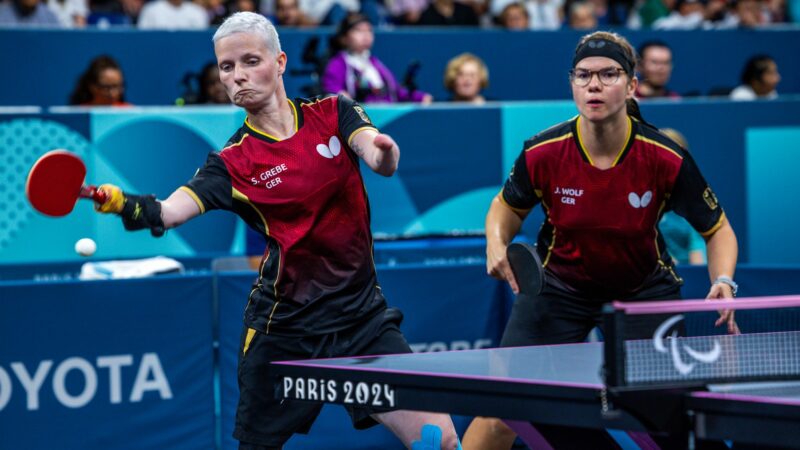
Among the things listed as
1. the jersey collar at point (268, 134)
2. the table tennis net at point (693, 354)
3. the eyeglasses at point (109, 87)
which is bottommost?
the table tennis net at point (693, 354)

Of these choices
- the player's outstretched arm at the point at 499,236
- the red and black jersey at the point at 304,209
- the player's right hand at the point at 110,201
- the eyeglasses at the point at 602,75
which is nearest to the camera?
the player's right hand at the point at 110,201

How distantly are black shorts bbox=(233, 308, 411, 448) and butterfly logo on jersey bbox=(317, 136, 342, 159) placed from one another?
0.58 m

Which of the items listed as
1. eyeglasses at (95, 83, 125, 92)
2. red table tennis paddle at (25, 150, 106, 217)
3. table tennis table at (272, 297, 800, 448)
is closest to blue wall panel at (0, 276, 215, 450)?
red table tennis paddle at (25, 150, 106, 217)

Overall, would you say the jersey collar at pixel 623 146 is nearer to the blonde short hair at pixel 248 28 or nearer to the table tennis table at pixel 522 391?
the table tennis table at pixel 522 391

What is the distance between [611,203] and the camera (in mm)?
4410

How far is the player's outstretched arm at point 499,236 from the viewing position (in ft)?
13.6

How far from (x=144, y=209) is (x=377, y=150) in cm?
74

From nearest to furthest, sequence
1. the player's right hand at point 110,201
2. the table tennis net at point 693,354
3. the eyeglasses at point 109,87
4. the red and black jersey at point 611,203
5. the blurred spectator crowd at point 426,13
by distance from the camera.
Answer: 1. the table tennis net at point 693,354
2. the player's right hand at point 110,201
3. the red and black jersey at point 611,203
4. the eyeglasses at point 109,87
5. the blurred spectator crowd at point 426,13

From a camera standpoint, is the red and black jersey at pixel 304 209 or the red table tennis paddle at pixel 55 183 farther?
the red and black jersey at pixel 304 209

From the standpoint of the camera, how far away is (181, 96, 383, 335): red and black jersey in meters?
4.00

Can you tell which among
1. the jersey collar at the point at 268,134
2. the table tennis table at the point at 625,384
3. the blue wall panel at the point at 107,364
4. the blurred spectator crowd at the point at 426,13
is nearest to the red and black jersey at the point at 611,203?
the jersey collar at the point at 268,134

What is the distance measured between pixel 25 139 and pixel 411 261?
2674 millimetres

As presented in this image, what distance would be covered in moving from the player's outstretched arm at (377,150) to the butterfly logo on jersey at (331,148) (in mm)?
90

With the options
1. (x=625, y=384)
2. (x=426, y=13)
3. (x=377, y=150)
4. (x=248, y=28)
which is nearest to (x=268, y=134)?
(x=248, y=28)
